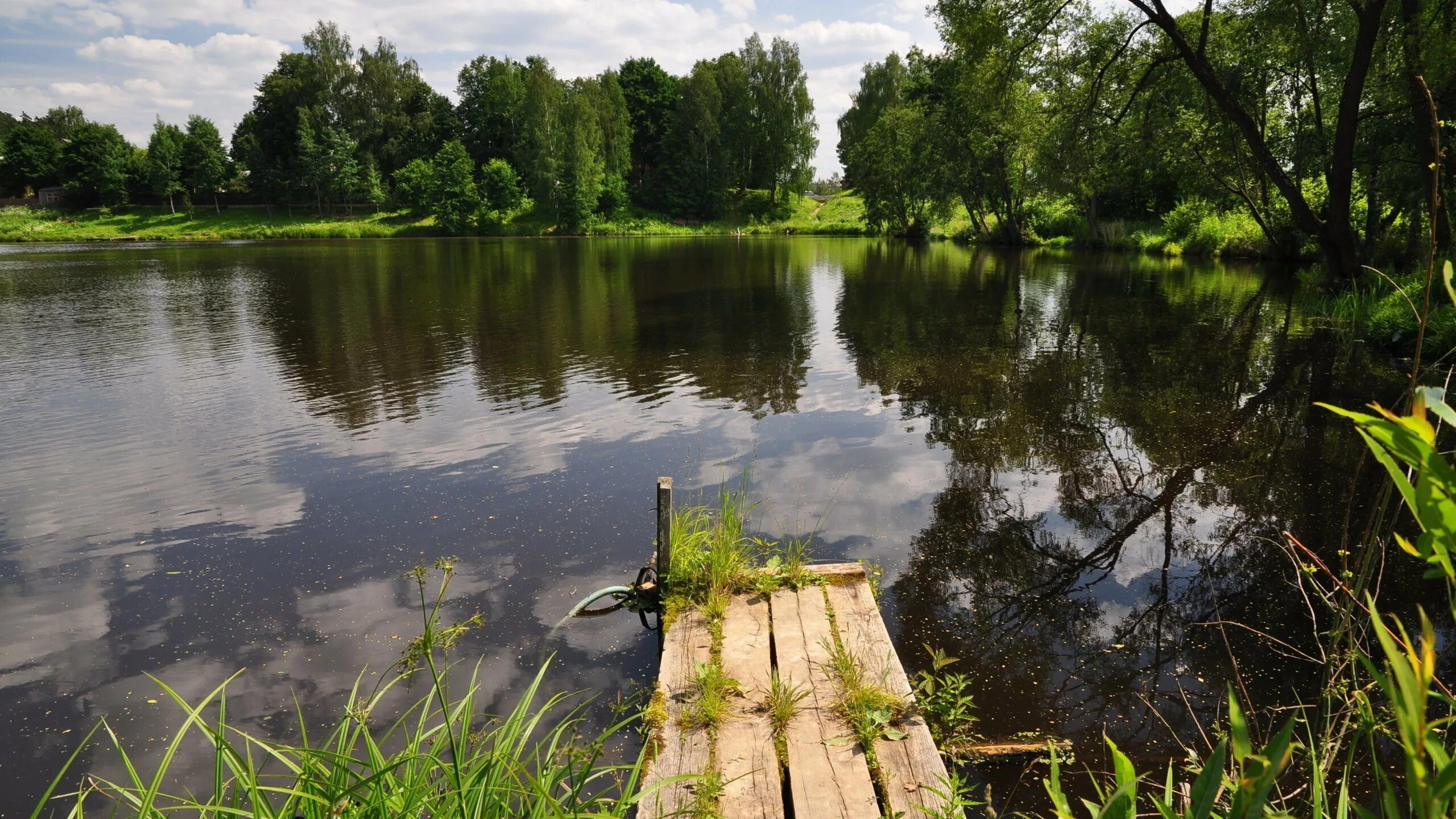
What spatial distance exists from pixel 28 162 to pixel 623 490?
85777 mm

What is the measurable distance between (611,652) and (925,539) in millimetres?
2903

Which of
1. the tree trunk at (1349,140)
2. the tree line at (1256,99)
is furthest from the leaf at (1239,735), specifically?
the tree trunk at (1349,140)

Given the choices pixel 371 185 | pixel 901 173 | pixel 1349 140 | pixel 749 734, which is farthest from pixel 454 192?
pixel 749 734

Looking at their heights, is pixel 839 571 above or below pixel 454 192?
below

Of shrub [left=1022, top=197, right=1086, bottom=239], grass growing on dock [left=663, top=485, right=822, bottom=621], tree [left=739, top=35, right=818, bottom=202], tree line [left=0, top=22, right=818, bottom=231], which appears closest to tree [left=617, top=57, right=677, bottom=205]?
tree line [left=0, top=22, right=818, bottom=231]

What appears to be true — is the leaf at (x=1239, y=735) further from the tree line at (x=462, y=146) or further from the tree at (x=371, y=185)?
the tree at (x=371, y=185)

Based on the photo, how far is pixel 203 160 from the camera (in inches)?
2539

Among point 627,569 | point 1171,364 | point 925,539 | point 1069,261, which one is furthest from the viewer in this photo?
point 1069,261

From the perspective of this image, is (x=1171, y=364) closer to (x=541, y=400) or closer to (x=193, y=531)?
(x=541, y=400)

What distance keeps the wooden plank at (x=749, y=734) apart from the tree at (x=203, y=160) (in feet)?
244

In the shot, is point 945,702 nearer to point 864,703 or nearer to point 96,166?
point 864,703

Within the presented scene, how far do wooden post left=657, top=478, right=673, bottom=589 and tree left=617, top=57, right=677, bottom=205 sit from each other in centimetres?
7190

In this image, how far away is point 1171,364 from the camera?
13.3 meters

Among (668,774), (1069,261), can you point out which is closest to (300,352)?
(668,774)
